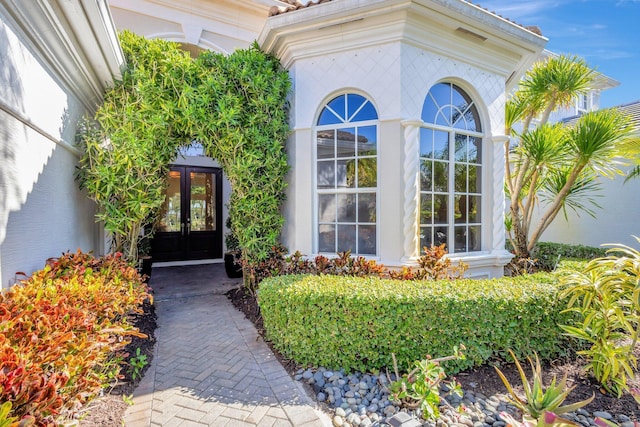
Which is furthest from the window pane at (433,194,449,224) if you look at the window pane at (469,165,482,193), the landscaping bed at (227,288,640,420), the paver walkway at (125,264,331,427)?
the paver walkway at (125,264,331,427)

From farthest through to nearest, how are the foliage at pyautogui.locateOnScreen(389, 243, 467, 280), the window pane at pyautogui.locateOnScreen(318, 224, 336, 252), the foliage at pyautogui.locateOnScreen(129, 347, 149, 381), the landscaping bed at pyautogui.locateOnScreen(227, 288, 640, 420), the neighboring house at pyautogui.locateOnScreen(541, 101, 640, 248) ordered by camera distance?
the neighboring house at pyautogui.locateOnScreen(541, 101, 640, 248)
the window pane at pyautogui.locateOnScreen(318, 224, 336, 252)
the foliage at pyautogui.locateOnScreen(389, 243, 467, 280)
the foliage at pyautogui.locateOnScreen(129, 347, 149, 381)
the landscaping bed at pyautogui.locateOnScreen(227, 288, 640, 420)

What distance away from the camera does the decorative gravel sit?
9.44ft

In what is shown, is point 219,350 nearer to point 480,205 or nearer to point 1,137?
point 1,137

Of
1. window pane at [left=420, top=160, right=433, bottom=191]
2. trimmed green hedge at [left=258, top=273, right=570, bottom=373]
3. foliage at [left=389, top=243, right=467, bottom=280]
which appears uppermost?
window pane at [left=420, top=160, right=433, bottom=191]

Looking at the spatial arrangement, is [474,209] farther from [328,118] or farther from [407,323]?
[407,323]

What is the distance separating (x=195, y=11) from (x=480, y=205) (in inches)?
337

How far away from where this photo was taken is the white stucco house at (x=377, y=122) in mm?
4785

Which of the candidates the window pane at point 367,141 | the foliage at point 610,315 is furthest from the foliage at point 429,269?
the window pane at point 367,141

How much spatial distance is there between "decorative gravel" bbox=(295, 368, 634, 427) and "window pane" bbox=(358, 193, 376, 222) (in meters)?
2.89

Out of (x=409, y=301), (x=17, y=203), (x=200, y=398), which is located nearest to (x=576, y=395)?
(x=409, y=301)

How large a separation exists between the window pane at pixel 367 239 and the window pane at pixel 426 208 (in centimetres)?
97

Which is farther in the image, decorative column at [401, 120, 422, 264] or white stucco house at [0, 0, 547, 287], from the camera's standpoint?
decorative column at [401, 120, 422, 264]

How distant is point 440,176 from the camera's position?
6.07 meters

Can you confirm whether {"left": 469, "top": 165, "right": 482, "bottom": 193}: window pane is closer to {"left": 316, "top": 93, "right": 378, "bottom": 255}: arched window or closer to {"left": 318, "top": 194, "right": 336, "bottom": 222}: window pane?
{"left": 316, "top": 93, "right": 378, "bottom": 255}: arched window
